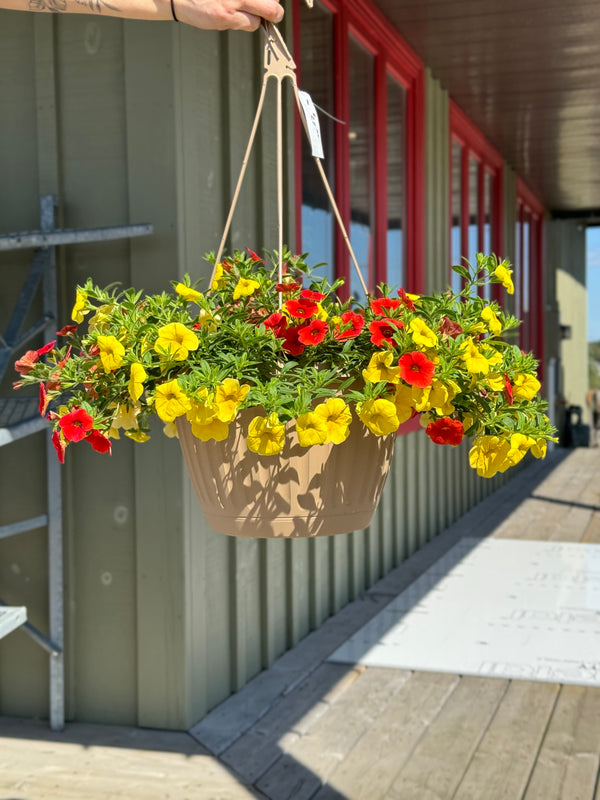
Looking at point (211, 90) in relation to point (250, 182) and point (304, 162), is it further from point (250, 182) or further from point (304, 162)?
point (304, 162)

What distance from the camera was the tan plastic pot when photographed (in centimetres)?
148

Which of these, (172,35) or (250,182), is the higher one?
(172,35)

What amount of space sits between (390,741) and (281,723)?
34 centimetres

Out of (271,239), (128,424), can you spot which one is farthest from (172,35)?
(128,424)

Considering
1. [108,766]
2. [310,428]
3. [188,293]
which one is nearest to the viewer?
[310,428]

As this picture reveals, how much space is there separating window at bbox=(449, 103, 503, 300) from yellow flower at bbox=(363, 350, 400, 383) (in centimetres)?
458

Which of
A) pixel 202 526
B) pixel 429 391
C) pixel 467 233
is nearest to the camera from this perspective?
pixel 429 391

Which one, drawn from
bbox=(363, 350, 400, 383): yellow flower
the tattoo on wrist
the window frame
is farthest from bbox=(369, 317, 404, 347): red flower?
the window frame

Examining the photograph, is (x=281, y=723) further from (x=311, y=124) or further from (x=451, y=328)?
(x=311, y=124)

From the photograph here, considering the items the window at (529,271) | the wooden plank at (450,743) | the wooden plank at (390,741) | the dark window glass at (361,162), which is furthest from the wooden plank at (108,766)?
the window at (529,271)

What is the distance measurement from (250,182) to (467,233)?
11.6 ft

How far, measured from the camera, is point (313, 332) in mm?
1422

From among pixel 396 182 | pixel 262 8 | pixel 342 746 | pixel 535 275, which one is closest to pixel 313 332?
pixel 262 8

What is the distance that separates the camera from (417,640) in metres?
3.78
